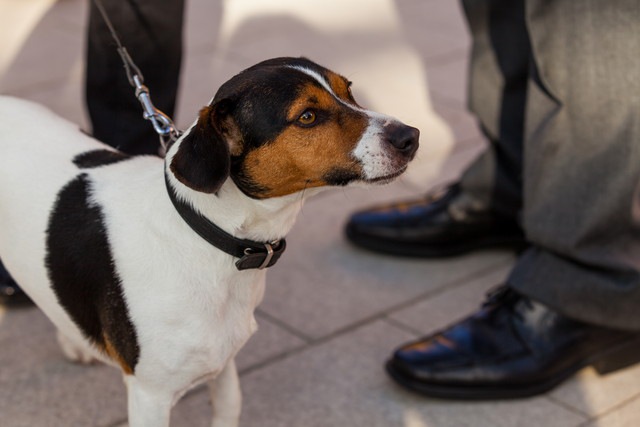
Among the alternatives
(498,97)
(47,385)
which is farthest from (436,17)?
(47,385)

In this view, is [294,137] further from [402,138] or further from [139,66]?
[139,66]

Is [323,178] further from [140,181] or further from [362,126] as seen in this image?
[140,181]

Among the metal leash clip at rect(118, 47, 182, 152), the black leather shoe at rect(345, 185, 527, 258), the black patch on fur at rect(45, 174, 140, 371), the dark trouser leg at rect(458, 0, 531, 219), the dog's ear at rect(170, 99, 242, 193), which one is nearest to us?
the dog's ear at rect(170, 99, 242, 193)

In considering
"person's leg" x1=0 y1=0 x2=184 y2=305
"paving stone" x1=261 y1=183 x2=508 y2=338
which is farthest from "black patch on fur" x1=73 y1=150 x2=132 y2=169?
"paving stone" x1=261 y1=183 x2=508 y2=338

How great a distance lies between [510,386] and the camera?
3.34 m

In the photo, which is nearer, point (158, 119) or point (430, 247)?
point (158, 119)

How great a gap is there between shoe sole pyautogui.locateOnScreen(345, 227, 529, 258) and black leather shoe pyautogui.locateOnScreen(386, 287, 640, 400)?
0.76 metres

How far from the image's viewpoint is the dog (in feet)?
8.20

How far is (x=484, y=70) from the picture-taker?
167 inches

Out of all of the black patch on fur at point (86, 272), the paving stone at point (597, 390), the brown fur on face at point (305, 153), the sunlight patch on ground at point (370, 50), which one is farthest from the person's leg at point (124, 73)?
the paving stone at point (597, 390)

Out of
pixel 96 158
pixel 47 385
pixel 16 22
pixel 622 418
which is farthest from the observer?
pixel 16 22

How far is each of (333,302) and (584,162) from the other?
46.7 inches

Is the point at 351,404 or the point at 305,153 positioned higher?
the point at 305,153

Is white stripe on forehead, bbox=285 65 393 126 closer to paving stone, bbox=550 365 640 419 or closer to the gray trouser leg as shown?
the gray trouser leg
